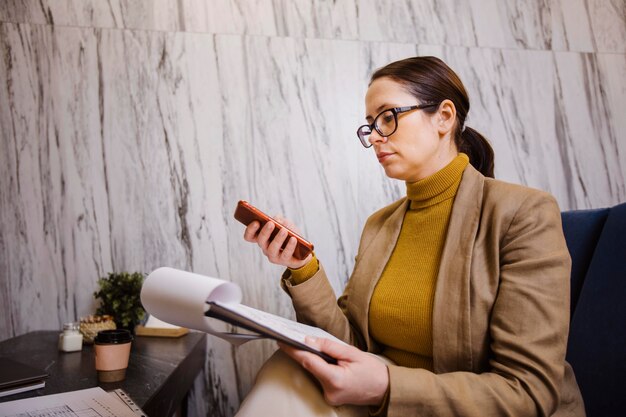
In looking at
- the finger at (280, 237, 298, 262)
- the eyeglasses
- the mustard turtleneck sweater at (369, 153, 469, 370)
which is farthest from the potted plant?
the eyeglasses

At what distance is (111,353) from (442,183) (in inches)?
32.0

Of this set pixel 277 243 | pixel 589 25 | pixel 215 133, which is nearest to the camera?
pixel 277 243

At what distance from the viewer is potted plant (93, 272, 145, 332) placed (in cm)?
144

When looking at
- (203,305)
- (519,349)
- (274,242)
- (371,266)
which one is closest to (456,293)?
(519,349)

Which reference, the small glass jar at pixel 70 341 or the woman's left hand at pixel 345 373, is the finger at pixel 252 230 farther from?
the small glass jar at pixel 70 341

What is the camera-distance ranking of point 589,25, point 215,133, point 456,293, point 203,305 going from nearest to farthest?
point 203,305 → point 456,293 → point 215,133 → point 589,25

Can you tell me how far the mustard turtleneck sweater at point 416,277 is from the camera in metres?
0.92

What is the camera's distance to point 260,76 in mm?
1693

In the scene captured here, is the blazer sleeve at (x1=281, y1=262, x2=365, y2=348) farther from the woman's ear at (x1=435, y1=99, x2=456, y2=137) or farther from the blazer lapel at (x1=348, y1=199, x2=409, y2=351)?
the woman's ear at (x1=435, y1=99, x2=456, y2=137)

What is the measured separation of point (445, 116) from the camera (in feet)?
3.54

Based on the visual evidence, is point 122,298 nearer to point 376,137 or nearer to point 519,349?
point 376,137

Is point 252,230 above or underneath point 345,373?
above

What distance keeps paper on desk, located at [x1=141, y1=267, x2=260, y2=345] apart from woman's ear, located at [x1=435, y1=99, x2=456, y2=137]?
0.65 metres

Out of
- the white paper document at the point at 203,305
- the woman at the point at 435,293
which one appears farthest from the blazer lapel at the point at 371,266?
the white paper document at the point at 203,305
